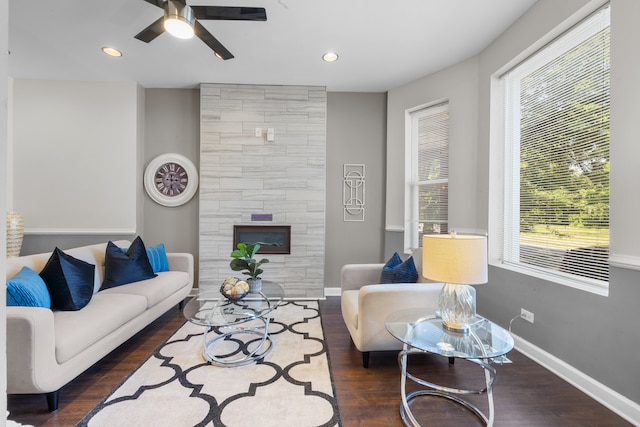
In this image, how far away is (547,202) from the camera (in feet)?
7.13

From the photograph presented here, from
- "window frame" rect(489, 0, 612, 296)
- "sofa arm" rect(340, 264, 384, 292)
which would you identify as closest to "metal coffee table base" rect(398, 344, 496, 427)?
"sofa arm" rect(340, 264, 384, 292)

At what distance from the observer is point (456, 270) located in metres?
1.46

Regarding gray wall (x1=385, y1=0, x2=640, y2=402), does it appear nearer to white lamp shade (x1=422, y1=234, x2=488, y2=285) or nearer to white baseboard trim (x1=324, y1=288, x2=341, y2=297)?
white lamp shade (x1=422, y1=234, x2=488, y2=285)

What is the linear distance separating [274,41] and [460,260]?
2526mm

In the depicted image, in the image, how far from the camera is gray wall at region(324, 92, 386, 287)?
385 cm

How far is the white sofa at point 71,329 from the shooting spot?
1.40m

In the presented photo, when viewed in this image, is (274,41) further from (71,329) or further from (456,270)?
(71,329)

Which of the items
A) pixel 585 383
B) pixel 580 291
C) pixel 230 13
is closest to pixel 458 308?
pixel 580 291

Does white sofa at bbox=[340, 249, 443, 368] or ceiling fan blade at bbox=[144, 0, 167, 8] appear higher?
ceiling fan blade at bbox=[144, 0, 167, 8]

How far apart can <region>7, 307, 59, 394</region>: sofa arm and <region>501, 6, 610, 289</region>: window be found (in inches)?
126

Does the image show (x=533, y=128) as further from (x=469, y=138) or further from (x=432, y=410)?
(x=432, y=410)

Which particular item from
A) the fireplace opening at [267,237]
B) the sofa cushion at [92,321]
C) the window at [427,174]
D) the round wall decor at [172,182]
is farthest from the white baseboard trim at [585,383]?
the round wall decor at [172,182]

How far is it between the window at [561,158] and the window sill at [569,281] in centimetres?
1

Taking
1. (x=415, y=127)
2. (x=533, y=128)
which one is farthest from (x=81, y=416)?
(x=415, y=127)
